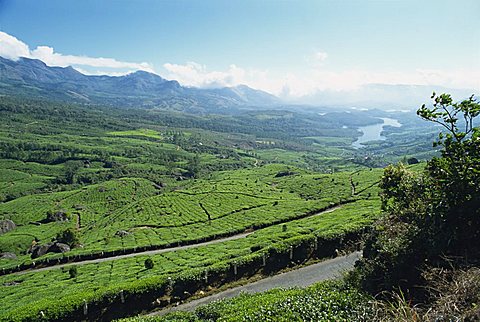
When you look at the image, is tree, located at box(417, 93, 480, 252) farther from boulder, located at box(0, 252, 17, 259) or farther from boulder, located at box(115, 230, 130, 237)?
boulder, located at box(0, 252, 17, 259)

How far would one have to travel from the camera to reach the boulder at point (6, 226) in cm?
9312

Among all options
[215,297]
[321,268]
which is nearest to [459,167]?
[321,268]

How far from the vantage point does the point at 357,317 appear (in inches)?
421

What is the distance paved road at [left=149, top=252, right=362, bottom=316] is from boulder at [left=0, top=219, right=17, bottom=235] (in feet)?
330

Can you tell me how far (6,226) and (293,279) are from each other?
355 feet

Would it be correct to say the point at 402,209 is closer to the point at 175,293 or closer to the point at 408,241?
the point at 408,241

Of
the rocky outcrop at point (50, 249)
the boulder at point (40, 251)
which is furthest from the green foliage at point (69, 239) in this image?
the boulder at point (40, 251)

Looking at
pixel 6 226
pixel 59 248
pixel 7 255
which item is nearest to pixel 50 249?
pixel 59 248

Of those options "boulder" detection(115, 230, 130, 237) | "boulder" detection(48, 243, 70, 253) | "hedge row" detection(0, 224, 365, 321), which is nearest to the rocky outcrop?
"boulder" detection(48, 243, 70, 253)

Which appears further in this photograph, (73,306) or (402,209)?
(73,306)

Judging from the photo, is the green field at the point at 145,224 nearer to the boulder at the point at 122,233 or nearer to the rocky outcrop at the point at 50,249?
the boulder at the point at 122,233

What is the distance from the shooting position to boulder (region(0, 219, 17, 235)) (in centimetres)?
9312

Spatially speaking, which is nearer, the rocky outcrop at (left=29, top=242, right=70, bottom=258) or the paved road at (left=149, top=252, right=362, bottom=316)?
the paved road at (left=149, top=252, right=362, bottom=316)

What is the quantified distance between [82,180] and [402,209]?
595 feet
